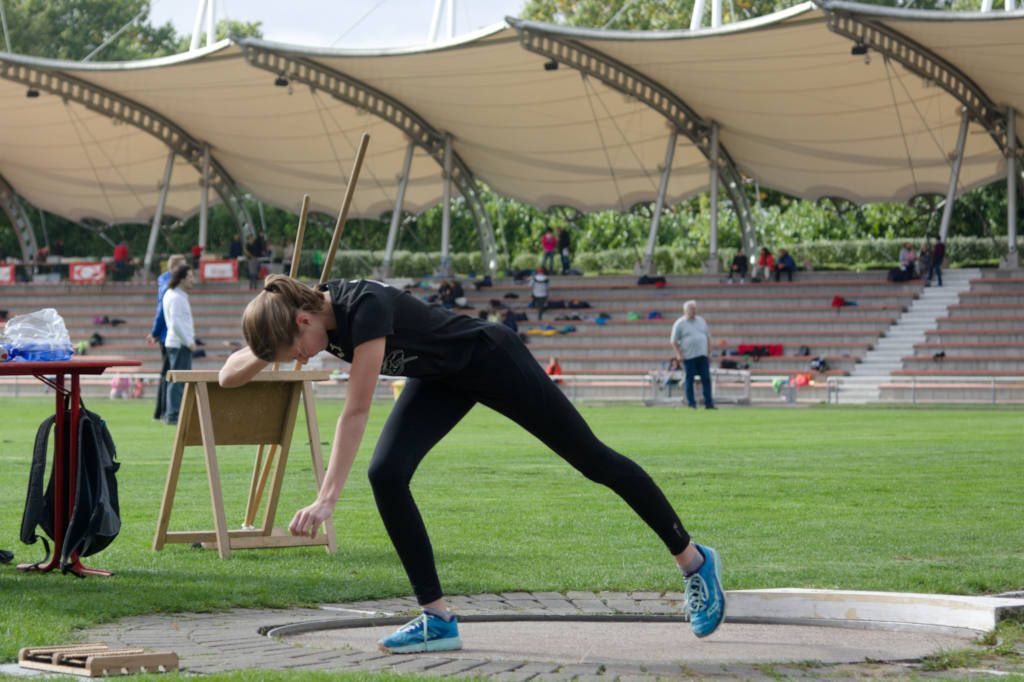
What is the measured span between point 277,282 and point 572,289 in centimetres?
3890

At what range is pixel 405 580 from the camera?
6.54m

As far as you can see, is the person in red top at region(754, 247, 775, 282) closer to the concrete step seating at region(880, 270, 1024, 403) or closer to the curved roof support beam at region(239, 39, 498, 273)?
the concrete step seating at region(880, 270, 1024, 403)

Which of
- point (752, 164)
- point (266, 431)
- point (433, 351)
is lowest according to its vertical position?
point (266, 431)

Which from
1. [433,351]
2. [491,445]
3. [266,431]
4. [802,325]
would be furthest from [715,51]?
[433,351]

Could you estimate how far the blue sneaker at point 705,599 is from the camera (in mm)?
5113

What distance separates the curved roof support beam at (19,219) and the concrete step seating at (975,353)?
37627mm

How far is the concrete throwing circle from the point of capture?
189 inches

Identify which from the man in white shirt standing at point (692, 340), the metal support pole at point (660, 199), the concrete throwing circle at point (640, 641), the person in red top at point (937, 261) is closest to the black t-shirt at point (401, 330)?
the concrete throwing circle at point (640, 641)

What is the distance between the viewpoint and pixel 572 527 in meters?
8.36

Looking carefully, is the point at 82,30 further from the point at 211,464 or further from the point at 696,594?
the point at 696,594

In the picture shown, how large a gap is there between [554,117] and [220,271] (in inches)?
522

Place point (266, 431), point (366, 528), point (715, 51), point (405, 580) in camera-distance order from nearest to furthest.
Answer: point (405, 580) → point (266, 431) → point (366, 528) → point (715, 51)

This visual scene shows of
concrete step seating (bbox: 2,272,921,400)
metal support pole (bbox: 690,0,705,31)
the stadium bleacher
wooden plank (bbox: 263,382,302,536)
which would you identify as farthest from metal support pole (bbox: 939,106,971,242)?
wooden plank (bbox: 263,382,302,536)

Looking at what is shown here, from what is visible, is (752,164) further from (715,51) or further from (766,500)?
(766,500)
